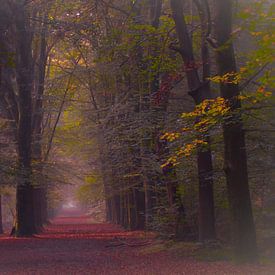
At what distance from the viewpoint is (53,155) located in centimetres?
3653

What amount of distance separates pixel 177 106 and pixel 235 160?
22.2 ft

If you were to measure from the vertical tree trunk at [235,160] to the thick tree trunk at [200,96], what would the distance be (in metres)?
1.73

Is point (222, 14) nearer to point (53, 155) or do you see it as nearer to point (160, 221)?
point (160, 221)

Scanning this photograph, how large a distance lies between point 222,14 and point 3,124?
17.0 meters

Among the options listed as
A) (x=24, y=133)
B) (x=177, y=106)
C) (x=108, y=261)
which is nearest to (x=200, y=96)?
(x=177, y=106)

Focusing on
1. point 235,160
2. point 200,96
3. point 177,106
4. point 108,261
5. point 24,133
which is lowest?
point 108,261

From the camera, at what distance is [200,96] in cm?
1441

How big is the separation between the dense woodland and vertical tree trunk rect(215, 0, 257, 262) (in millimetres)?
24

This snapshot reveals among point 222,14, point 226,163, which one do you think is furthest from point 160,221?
point 222,14

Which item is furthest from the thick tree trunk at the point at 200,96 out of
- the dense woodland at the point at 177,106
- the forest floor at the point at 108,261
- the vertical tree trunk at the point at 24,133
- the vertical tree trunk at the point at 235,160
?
the vertical tree trunk at the point at 24,133

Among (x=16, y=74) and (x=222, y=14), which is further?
(x=16, y=74)

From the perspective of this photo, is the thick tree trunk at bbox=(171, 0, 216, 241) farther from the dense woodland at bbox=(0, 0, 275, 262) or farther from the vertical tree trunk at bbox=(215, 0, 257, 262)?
the vertical tree trunk at bbox=(215, 0, 257, 262)

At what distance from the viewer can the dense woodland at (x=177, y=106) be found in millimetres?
12320

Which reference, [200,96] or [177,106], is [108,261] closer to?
[200,96]
